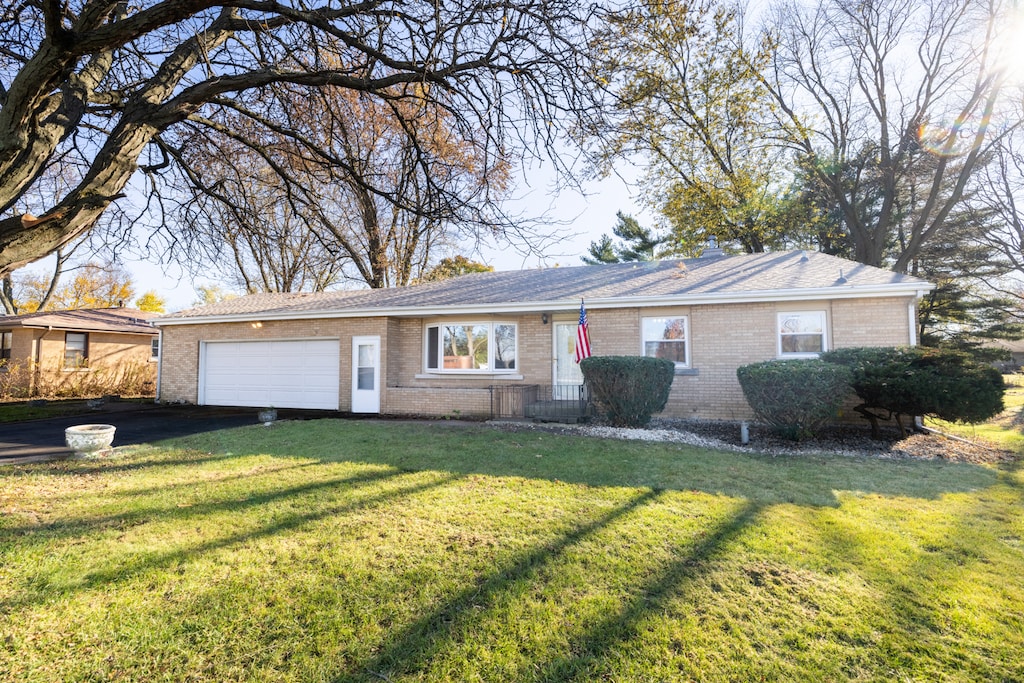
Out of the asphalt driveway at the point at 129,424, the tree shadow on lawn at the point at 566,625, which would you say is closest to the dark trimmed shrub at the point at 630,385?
the tree shadow on lawn at the point at 566,625

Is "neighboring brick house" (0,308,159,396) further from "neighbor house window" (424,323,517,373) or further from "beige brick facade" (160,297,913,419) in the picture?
"neighbor house window" (424,323,517,373)

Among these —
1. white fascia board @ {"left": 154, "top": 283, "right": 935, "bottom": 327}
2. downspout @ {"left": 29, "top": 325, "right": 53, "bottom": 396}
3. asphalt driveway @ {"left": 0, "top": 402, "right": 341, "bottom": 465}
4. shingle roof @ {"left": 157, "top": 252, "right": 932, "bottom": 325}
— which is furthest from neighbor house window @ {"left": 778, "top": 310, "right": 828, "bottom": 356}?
downspout @ {"left": 29, "top": 325, "right": 53, "bottom": 396}

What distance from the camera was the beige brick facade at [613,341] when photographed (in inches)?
417

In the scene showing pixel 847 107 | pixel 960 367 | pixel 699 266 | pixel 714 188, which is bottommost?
pixel 960 367

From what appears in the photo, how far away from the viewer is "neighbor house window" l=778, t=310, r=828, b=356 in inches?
428

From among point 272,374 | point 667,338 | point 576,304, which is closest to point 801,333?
point 667,338

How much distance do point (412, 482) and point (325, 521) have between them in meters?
1.48

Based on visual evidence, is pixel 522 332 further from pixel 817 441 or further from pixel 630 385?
pixel 817 441

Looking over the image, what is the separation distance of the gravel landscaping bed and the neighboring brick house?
1892 cm

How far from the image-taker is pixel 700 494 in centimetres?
536

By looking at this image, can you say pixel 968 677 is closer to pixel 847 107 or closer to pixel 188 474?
pixel 188 474

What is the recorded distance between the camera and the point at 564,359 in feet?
42.1

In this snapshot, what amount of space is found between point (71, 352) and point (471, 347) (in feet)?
59.9

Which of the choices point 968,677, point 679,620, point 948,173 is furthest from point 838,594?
point 948,173
